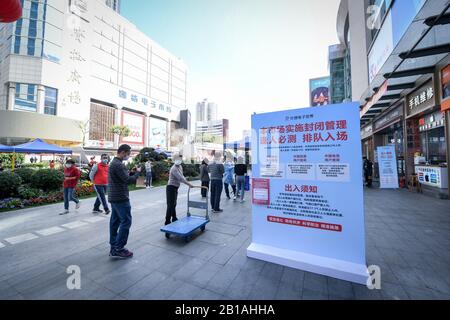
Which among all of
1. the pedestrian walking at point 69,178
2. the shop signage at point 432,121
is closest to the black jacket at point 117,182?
the pedestrian walking at point 69,178

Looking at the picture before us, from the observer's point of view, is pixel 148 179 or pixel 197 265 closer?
pixel 197 265

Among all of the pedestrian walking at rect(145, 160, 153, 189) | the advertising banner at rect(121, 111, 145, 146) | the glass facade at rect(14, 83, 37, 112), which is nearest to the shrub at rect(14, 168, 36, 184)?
the pedestrian walking at rect(145, 160, 153, 189)

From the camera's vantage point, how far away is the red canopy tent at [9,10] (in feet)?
8.01

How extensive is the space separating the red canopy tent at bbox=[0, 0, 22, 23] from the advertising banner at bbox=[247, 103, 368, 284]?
366cm

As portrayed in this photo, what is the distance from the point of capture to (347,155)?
2529 millimetres

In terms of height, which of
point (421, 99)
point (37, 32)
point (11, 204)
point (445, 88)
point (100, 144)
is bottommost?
point (11, 204)

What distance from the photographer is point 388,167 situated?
957 centimetres

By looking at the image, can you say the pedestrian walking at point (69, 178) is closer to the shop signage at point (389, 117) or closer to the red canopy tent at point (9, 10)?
the red canopy tent at point (9, 10)

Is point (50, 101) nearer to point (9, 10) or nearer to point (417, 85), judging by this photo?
point (9, 10)

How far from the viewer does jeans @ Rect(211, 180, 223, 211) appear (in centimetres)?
608

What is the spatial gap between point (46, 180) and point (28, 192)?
0.77 m

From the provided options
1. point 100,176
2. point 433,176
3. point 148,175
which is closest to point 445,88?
point 433,176

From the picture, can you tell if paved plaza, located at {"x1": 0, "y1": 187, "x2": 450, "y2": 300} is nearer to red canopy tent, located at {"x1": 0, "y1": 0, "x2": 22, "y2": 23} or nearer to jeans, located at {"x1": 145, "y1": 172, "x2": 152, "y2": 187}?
red canopy tent, located at {"x1": 0, "y1": 0, "x2": 22, "y2": 23}
